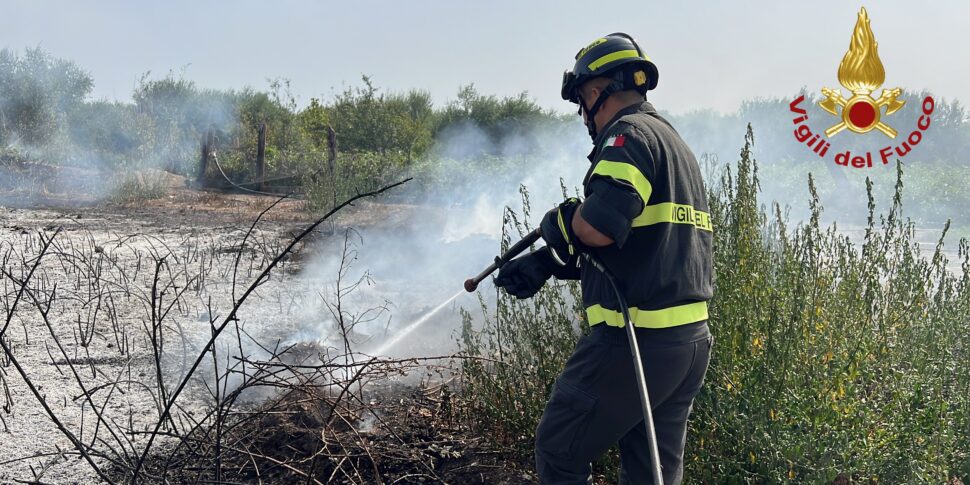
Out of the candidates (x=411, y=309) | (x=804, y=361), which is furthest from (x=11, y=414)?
(x=804, y=361)

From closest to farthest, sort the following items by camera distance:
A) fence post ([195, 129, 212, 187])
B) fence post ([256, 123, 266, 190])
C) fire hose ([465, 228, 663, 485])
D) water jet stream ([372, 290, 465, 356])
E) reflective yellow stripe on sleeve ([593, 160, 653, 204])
→ fire hose ([465, 228, 663, 485]) → reflective yellow stripe on sleeve ([593, 160, 653, 204]) → water jet stream ([372, 290, 465, 356]) → fence post ([256, 123, 266, 190]) → fence post ([195, 129, 212, 187])

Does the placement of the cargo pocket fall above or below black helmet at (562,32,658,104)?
below

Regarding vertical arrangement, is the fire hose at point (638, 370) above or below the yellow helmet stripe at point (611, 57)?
below

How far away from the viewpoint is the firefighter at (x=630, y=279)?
254cm

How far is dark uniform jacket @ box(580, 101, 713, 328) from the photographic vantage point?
8.15 ft

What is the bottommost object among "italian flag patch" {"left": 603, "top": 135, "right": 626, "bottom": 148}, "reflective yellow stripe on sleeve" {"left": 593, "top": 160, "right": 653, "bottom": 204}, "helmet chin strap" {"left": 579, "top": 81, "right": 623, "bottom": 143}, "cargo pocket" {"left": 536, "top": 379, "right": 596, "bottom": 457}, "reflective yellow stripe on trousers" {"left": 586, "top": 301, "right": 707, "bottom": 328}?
"cargo pocket" {"left": 536, "top": 379, "right": 596, "bottom": 457}

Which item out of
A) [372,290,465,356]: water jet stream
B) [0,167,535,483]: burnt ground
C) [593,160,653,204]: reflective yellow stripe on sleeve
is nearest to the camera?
[593,160,653,204]: reflective yellow stripe on sleeve

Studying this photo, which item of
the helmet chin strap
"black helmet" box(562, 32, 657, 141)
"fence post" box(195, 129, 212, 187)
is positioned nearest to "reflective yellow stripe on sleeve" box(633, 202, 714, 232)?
the helmet chin strap

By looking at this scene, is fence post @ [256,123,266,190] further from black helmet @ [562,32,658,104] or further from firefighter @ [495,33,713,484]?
firefighter @ [495,33,713,484]

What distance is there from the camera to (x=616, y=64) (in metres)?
2.81

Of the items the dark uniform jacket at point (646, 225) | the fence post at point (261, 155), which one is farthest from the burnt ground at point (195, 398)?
the fence post at point (261, 155)

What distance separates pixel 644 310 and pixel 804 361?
106 cm

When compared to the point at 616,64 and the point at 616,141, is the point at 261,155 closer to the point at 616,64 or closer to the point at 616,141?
the point at 616,64

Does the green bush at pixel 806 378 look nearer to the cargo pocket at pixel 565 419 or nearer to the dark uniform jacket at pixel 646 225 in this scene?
the dark uniform jacket at pixel 646 225
